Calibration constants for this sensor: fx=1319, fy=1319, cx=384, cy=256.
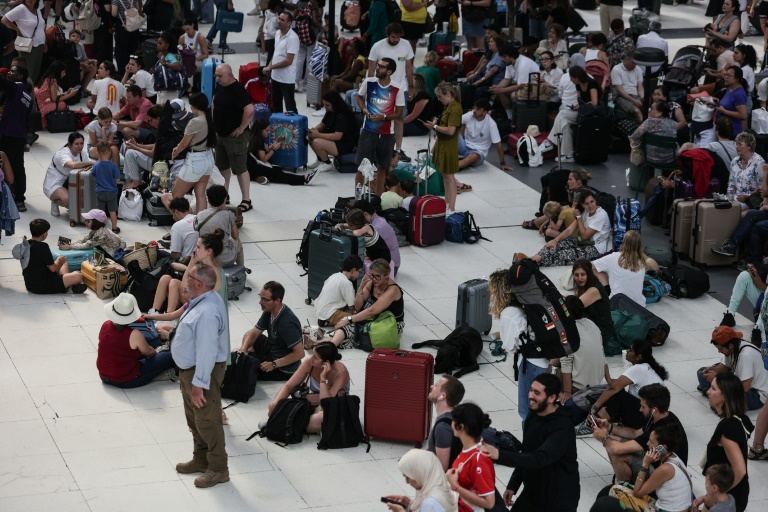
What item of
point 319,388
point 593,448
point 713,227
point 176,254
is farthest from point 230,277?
point 713,227

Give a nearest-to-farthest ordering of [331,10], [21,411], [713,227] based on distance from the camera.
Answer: [21,411], [713,227], [331,10]

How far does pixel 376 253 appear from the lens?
13711 millimetres

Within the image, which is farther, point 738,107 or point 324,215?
point 738,107

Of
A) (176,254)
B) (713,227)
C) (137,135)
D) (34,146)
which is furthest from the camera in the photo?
(34,146)

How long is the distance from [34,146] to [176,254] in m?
6.26

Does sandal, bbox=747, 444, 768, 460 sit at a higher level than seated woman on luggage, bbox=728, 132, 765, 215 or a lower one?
lower

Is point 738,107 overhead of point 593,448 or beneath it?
overhead

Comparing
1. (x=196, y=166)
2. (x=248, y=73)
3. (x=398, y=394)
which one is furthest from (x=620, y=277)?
(x=248, y=73)

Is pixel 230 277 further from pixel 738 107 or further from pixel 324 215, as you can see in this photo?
pixel 738 107

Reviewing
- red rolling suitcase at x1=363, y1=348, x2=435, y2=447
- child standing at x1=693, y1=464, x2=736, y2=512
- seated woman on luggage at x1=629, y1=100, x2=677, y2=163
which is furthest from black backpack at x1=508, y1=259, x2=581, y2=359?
seated woman on luggage at x1=629, y1=100, x2=677, y2=163

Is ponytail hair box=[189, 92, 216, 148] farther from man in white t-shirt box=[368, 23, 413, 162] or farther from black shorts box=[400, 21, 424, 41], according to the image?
black shorts box=[400, 21, 424, 41]

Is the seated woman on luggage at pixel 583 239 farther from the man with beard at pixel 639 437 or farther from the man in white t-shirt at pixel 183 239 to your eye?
the man with beard at pixel 639 437

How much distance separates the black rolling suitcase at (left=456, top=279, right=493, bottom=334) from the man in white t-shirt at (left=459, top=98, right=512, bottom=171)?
18.6ft

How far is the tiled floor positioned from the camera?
32.7 feet
